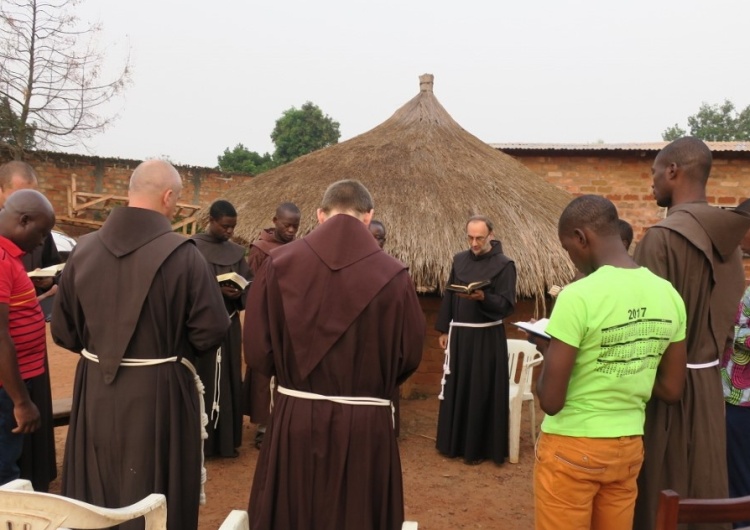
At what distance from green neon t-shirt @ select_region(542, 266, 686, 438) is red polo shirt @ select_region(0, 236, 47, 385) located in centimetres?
266

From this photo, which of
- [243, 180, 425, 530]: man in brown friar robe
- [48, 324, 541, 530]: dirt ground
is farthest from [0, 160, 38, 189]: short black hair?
[243, 180, 425, 530]: man in brown friar robe

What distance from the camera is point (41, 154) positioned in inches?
707

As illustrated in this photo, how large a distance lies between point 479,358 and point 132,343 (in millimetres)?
3439

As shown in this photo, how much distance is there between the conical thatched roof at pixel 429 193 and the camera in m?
7.41

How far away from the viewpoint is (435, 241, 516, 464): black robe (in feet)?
17.9

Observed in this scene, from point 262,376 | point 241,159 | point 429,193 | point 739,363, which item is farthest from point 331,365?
point 241,159

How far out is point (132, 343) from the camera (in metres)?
2.82

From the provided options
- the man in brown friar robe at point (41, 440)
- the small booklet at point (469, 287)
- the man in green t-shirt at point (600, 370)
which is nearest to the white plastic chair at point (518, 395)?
the small booklet at point (469, 287)

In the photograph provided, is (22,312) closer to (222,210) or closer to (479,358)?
(222,210)

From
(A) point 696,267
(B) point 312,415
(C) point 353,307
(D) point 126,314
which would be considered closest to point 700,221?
(A) point 696,267

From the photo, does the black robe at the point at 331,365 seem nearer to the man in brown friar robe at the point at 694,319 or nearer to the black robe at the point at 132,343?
the black robe at the point at 132,343

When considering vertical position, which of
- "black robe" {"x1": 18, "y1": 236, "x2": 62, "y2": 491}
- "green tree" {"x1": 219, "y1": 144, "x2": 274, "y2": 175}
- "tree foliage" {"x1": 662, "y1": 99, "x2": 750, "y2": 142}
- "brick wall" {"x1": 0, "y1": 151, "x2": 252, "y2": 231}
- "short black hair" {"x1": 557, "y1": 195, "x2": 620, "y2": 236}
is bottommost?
"black robe" {"x1": 18, "y1": 236, "x2": 62, "y2": 491}

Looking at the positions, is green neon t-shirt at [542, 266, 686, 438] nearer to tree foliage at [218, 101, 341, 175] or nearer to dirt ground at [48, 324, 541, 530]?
dirt ground at [48, 324, 541, 530]

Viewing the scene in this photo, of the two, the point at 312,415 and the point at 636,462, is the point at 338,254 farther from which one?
the point at 636,462
